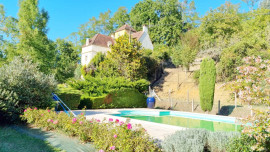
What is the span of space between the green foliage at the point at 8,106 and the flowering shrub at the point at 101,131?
0.50 metres

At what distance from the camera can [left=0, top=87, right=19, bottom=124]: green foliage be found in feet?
→ 24.9

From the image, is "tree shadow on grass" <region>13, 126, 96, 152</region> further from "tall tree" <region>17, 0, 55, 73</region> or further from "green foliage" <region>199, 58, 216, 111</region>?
"green foliage" <region>199, 58, 216, 111</region>

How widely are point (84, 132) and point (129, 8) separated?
44.5 metres

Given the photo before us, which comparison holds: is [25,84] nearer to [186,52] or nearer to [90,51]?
[186,52]

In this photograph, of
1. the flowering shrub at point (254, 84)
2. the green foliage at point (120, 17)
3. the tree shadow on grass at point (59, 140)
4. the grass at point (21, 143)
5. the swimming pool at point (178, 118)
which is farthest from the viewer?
the green foliage at point (120, 17)

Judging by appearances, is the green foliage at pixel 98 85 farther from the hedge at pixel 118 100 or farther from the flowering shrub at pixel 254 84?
the flowering shrub at pixel 254 84

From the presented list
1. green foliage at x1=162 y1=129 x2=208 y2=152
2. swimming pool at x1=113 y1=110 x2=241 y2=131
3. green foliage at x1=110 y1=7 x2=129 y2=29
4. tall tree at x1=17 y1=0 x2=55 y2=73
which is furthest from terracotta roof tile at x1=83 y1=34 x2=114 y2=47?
green foliage at x1=162 y1=129 x2=208 y2=152

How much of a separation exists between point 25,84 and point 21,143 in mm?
3944

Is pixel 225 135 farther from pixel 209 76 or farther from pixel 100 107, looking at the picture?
pixel 100 107

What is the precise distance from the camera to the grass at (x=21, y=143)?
4.80 metres

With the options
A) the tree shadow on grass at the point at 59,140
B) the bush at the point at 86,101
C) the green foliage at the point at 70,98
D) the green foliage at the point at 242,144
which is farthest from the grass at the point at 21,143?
the bush at the point at 86,101

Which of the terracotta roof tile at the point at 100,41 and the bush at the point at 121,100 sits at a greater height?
the terracotta roof tile at the point at 100,41

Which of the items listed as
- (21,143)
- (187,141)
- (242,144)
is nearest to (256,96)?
(242,144)

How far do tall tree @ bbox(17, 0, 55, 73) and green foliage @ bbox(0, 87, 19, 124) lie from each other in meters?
6.56
